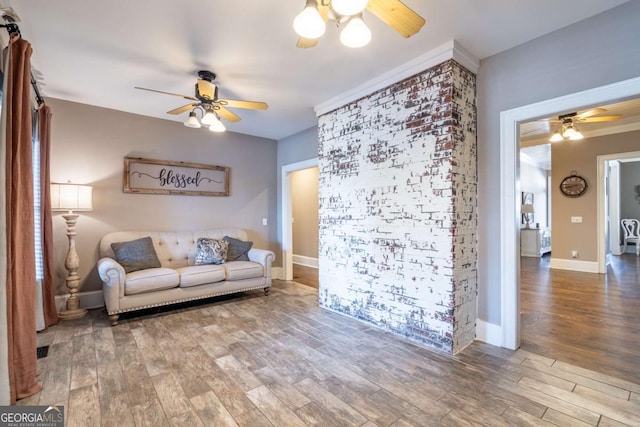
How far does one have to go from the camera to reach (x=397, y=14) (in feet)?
5.45

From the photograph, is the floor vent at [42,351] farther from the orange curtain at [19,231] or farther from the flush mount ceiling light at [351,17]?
the flush mount ceiling light at [351,17]

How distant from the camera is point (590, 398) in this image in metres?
1.93

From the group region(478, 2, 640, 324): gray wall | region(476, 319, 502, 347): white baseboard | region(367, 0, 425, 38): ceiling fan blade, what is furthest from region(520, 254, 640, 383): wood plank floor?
region(367, 0, 425, 38): ceiling fan blade

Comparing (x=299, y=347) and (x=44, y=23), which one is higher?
(x=44, y=23)

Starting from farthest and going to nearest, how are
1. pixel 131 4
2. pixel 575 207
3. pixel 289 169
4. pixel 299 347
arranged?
pixel 575 207
pixel 289 169
pixel 299 347
pixel 131 4

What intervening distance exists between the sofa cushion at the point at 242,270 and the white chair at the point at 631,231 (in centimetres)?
977

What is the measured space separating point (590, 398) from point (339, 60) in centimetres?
327

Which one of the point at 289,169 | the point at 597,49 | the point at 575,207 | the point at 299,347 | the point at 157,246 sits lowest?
the point at 299,347

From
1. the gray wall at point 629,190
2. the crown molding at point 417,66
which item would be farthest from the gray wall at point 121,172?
the gray wall at point 629,190

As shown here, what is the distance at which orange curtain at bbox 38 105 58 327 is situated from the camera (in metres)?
3.23

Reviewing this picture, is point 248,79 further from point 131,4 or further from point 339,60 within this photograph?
point 131,4

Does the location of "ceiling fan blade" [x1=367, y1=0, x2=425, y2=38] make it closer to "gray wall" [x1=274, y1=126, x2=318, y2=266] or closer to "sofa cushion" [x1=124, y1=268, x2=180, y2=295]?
"gray wall" [x1=274, y1=126, x2=318, y2=266]

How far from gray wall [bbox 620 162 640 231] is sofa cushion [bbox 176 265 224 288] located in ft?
35.1

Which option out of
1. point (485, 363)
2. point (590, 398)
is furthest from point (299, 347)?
point (590, 398)
